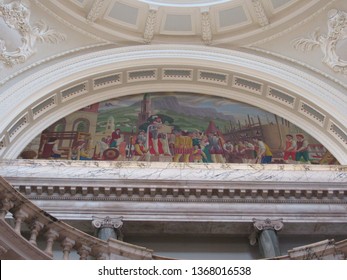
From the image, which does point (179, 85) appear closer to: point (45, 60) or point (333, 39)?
point (45, 60)

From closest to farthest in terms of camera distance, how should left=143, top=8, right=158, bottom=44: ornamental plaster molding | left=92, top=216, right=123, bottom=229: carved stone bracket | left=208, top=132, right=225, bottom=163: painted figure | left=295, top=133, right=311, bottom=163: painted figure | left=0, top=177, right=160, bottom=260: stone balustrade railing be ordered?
left=0, top=177, right=160, bottom=260: stone balustrade railing → left=92, top=216, right=123, bottom=229: carved stone bracket → left=208, top=132, right=225, bottom=163: painted figure → left=295, top=133, right=311, bottom=163: painted figure → left=143, top=8, right=158, bottom=44: ornamental plaster molding

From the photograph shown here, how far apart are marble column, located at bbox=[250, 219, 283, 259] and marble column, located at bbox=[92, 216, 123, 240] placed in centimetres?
241

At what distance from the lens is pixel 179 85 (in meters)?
15.4

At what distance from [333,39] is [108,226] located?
7.54 metres

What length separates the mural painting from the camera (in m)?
13.2

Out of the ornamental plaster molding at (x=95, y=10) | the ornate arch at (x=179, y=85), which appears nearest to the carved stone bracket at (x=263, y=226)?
the ornate arch at (x=179, y=85)

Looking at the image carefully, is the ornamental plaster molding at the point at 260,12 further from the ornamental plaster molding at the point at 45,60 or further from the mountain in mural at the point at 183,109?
the ornamental plaster molding at the point at 45,60

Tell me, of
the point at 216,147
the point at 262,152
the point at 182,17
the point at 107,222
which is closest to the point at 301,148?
the point at 262,152

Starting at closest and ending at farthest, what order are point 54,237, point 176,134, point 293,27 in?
point 54,237, point 176,134, point 293,27

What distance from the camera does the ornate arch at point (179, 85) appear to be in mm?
13680

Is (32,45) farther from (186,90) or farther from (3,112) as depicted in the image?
(186,90)

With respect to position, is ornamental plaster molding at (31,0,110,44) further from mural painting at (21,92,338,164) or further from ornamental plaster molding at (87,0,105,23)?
mural painting at (21,92,338,164)

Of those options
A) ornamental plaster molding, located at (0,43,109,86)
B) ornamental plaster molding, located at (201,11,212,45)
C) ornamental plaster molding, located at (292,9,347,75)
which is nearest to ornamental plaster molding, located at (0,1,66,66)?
ornamental plaster molding, located at (0,43,109,86)

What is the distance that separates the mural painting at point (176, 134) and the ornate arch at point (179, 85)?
0.24 meters
